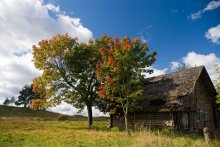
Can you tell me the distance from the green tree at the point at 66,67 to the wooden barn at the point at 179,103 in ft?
20.1

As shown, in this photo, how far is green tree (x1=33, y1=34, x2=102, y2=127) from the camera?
33406 millimetres

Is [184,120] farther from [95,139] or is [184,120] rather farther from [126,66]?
[95,139]

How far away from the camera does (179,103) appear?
2628 cm

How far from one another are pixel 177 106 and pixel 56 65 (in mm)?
16578

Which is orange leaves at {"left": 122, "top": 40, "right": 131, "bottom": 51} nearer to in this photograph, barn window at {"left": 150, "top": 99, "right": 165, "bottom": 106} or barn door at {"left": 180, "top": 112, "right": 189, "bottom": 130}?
barn window at {"left": 150, "top": 99, "right": 165, "bottom": 106}

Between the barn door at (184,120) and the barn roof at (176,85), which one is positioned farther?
the barn door at (184,120)

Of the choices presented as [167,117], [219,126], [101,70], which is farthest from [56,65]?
[219,126]

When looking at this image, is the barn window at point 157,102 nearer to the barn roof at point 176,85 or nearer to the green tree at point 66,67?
the barn roof at point 176,85

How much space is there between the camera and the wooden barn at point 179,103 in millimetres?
27000

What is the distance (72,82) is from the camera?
34.2 meters

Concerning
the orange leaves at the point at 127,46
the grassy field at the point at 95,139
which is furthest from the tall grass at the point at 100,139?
the orange leaves at the point at 127,46

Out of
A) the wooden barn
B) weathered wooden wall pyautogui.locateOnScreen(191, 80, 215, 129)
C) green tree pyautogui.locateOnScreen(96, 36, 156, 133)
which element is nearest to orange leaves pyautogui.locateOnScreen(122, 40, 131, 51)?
green tree pyautogui.locateOnScreen(96, 36, 156, 133)

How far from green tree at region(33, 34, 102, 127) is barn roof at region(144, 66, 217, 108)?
8.11 metres

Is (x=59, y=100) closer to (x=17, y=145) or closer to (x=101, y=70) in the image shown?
(x=101, y=70)
